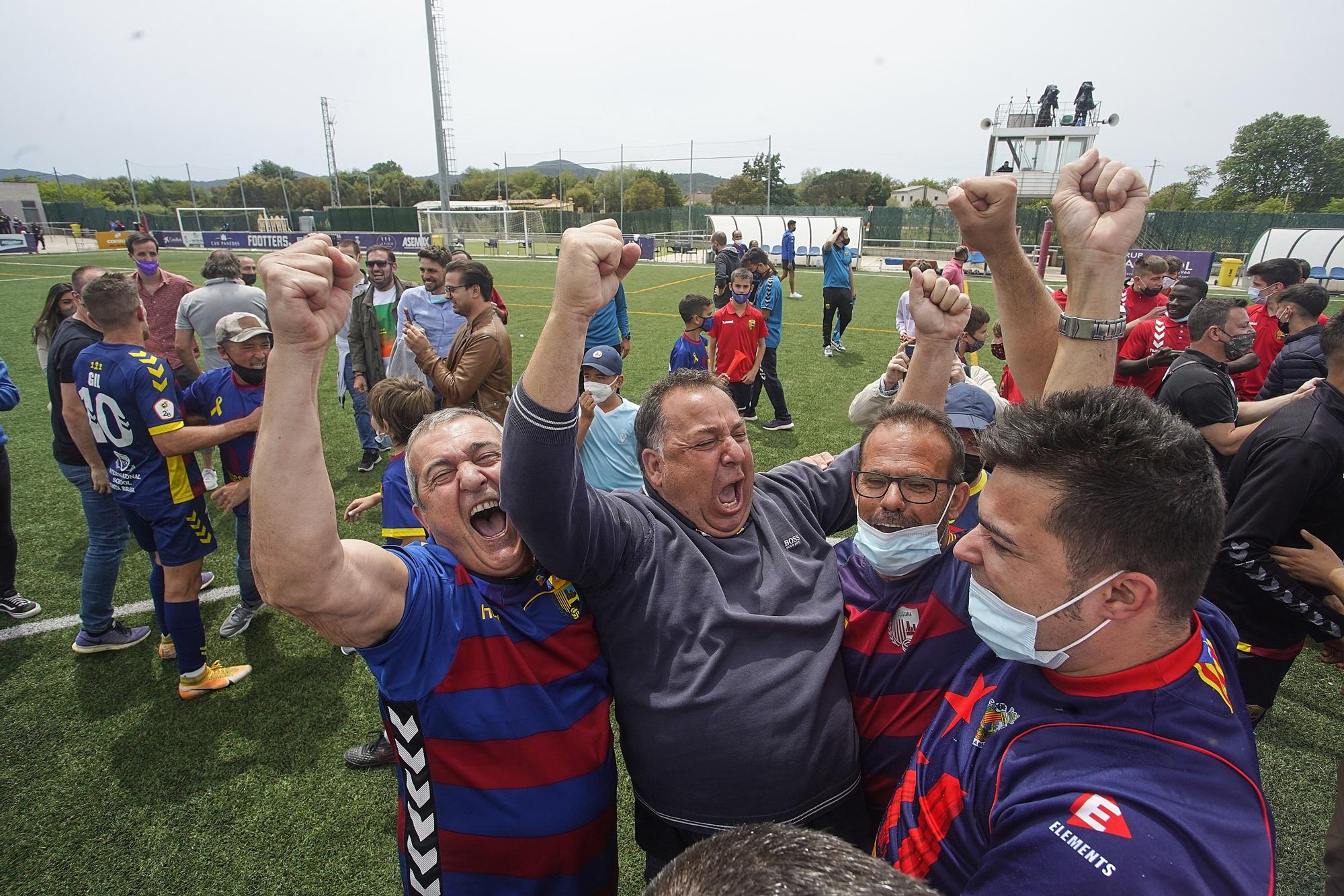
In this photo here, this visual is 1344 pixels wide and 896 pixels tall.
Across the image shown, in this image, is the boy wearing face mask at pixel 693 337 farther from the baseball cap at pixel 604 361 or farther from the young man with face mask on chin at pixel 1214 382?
the young man with face mask on chin at pixel 1214 382

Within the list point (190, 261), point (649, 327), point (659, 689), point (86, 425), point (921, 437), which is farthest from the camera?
point (190, 261)

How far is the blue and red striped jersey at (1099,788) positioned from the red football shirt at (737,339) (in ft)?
23.2

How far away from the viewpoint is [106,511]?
4477mm

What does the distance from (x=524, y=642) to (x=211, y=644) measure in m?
4.08

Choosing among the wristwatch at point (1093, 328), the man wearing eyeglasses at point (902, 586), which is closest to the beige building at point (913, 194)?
the wristwatch at point (1093, 328)

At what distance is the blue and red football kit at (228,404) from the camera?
4160 millimetres

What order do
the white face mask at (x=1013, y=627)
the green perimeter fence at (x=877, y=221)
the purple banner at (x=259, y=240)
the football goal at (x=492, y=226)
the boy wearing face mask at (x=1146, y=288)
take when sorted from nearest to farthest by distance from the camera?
the white face mask at (x=1013, y=627) < the boy wearing face mask at (x=1146, y=288) < the green perimeter fence at (x=877, y=221) < the purple banner at (x=259, y=240) < the football goal at (x=492, y=226)

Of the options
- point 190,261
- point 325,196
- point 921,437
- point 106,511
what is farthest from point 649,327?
point 325,196

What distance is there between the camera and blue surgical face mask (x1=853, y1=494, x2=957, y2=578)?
2.04 metres

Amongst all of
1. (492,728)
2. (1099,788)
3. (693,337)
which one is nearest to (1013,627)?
(1099,788)

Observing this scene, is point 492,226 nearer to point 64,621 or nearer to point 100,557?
point 64,621

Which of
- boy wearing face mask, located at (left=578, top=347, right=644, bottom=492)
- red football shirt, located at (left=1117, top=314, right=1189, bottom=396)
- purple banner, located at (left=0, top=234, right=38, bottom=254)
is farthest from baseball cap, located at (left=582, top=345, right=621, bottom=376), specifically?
purple banner, located at (left=0, top=234, right=38, bottom=254)

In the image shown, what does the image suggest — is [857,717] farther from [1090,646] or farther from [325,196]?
[325,196]

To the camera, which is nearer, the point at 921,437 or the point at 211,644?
the point at 921,437
